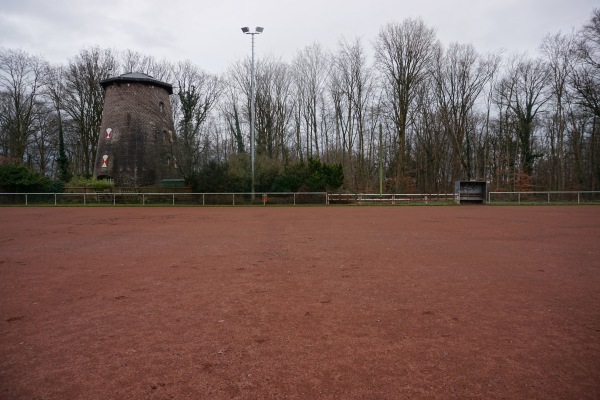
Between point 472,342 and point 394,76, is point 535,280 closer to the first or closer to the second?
point 472,342

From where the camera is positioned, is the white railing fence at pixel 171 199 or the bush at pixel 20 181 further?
the bush at pixel 20 181

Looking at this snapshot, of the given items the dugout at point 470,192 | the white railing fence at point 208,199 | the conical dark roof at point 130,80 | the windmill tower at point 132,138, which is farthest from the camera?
the conical dark roof at point 130,80

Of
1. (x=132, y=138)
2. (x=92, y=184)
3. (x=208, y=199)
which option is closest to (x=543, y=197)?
(x=208, y=199)

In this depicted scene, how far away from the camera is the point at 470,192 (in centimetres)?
3156

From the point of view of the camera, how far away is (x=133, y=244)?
10859 millimetres

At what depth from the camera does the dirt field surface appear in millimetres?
3168

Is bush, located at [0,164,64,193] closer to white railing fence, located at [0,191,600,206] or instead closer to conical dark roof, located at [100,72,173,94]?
white railing fence, located at [0,191,600,206]

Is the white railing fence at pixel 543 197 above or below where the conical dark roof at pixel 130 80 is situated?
below

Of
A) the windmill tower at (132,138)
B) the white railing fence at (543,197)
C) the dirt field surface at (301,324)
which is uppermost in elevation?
the windmill tower at (132,138)

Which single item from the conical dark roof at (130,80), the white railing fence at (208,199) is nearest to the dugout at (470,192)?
the white railing fence at (208,199)

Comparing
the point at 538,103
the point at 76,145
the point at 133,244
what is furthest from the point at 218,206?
the point at 538,103

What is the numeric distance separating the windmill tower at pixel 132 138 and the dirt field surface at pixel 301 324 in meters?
32.7

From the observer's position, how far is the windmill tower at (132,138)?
39.8 metres

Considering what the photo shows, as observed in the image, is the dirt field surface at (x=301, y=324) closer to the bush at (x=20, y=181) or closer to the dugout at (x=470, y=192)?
the dugout at (x=470, y=192)
